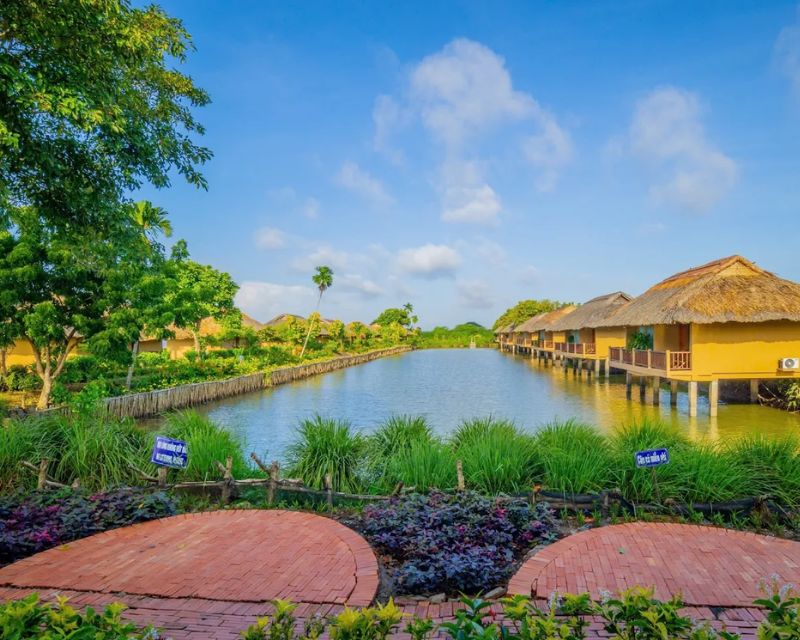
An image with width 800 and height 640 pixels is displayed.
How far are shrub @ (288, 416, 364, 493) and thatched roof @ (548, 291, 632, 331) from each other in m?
21.4

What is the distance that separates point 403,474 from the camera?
5.98m

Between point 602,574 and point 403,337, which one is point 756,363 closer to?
point 602,574

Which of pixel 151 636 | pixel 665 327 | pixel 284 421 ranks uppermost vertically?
pixel 665 327

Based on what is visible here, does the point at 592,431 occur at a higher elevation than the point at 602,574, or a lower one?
higher

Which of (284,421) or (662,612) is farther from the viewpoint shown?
(284,421)

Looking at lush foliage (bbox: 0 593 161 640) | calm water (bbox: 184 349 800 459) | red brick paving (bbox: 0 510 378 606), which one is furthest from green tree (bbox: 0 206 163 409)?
lush foliage (bbox: 0 593 161 640)

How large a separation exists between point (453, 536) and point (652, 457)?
2.00 m

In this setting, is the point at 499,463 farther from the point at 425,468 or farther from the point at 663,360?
the point at 663,360

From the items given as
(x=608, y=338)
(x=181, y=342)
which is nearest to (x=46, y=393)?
(x=181, y=342)

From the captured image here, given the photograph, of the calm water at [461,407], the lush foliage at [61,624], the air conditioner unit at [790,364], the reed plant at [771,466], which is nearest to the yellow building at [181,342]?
the calm water at [461,407]

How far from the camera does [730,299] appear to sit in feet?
54.0

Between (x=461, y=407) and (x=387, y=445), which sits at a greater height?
(x=387, y=445)

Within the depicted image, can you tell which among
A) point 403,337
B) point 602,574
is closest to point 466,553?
point 602,574

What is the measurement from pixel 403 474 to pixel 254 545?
86.7 inches
